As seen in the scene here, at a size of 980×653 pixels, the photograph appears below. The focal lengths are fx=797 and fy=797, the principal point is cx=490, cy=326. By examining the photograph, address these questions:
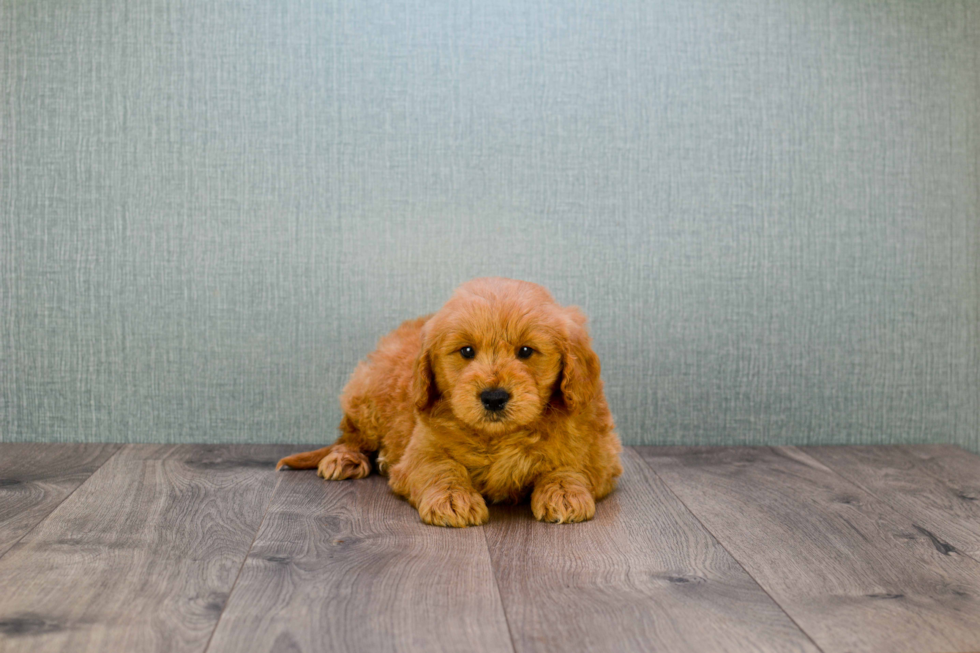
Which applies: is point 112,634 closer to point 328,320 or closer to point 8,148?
point 328,320

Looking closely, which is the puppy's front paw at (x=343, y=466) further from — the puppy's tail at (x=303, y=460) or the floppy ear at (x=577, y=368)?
the floppy ear at (x=577, y=368)

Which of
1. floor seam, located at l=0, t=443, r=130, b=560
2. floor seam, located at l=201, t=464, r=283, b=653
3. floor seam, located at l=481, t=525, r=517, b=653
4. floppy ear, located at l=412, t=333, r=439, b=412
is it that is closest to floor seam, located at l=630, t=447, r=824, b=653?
floor seam, located at l=481, t=525, r=517, b=653

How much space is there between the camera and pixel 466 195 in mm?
2496

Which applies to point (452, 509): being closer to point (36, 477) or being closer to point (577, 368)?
point (577, 368)

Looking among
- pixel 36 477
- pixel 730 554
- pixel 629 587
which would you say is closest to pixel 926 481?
pixel 730 554

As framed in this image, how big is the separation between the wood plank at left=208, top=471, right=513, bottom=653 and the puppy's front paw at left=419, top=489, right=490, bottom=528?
0.02 meters

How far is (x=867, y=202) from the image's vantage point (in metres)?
2.58

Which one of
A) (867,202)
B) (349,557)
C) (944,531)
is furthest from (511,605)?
(867,202)

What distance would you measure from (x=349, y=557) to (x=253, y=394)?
3.55ft

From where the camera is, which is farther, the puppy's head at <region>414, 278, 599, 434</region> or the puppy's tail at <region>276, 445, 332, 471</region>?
the puppy's tail at <region>276, 445, 332, 471</region>

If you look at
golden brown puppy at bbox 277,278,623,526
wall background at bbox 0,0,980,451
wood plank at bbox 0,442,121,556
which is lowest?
wood plank at bbox 0,442,121,556

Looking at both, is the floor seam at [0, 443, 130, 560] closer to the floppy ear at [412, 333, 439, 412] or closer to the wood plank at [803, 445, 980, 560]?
the floppy ear at [412, 333, 439, 412]

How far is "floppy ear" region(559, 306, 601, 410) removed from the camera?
181 centimetres

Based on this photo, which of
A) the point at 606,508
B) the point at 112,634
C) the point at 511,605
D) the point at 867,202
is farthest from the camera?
the point at 867,202
